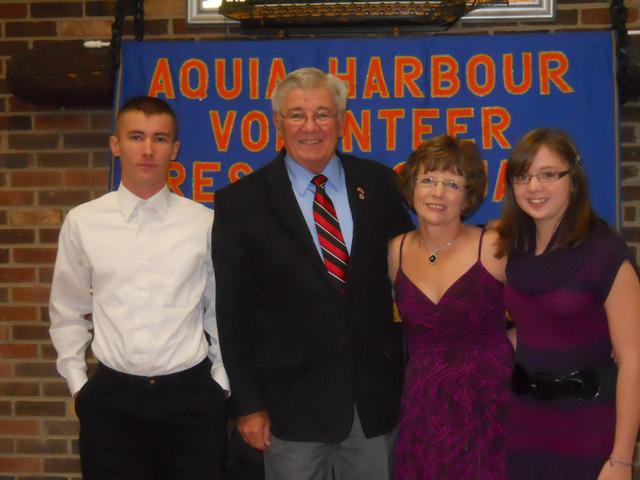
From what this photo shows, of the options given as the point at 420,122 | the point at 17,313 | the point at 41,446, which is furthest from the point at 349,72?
the point at 41,446

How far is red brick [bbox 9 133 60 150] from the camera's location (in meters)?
3.02

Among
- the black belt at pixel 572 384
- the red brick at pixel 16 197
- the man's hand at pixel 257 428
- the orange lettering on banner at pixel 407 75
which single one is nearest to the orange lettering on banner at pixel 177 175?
the red brick at pixel 16 197

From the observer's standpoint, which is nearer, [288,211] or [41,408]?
[288,211]

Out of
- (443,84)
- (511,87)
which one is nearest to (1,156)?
(443,84)

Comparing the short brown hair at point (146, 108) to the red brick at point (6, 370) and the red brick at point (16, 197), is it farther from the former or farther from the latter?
the red brick at point (6, 370)

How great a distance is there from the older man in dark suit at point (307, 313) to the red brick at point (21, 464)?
1.52 metres

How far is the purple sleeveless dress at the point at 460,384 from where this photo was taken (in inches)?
74.8

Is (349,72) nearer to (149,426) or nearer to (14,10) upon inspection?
(14,10)

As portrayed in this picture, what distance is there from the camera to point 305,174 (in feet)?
6.92

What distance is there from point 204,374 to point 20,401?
1.43 m

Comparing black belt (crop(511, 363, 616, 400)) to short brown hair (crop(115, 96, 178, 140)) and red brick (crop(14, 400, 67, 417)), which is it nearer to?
short brown hair (crop(115, 96, 178, 140))

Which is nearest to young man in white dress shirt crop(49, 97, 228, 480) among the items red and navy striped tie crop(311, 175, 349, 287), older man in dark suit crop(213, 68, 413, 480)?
older man in dark suit crop(213, 68, 413, 480)

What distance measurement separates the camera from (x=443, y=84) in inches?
110

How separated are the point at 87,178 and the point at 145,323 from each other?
3.98 feet
